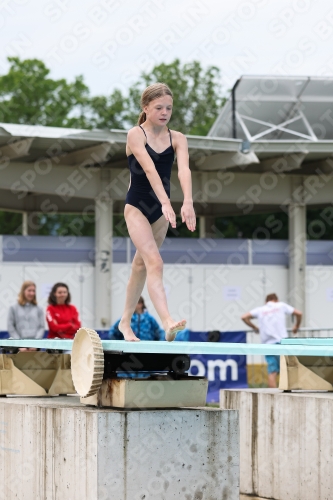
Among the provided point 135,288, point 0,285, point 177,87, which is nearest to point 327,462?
point 135,288

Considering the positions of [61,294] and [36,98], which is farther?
[36,98]

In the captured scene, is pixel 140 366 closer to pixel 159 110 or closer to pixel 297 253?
pixel 159 110

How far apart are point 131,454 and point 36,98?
1909 inches

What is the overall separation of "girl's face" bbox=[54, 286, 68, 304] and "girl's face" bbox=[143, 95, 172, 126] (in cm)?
660

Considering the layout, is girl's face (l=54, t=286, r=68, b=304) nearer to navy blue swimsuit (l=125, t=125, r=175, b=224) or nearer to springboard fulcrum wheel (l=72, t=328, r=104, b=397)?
navy blue swimsuit (l=125, t=125, r=175, b=224)

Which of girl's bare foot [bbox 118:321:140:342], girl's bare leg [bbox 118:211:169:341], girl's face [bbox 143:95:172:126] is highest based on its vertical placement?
girl's face [bbox 143:95:172:126]

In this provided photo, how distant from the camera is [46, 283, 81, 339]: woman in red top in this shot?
41.2 feet

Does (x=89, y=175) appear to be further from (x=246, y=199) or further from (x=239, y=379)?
(x=239, y=379)

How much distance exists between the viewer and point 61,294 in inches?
499

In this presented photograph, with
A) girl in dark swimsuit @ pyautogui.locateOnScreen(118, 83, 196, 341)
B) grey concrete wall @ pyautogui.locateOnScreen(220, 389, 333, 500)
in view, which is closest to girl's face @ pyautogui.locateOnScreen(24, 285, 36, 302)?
grey concrete wall @ pyautogui.locateOnScreen(220, 389, 333, 500)

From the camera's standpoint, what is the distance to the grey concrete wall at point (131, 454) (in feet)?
18.5

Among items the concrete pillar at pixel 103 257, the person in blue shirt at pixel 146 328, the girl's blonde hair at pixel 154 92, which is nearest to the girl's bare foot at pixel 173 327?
the girl's blonde hair at pixel 154 92

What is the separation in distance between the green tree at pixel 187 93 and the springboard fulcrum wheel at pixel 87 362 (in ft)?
165

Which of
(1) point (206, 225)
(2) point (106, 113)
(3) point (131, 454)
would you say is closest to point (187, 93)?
(2) point (106, 113)
